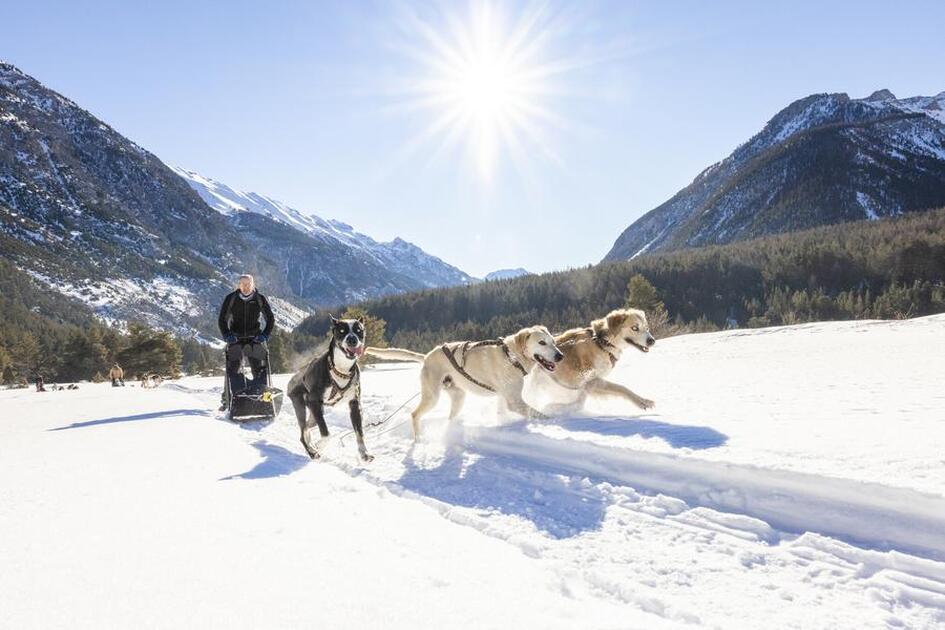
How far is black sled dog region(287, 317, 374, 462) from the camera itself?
6031mm

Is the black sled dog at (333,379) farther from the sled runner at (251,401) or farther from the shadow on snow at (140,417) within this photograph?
the shadow on snow at (140,417)

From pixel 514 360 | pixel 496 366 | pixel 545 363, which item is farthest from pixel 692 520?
pixel 496 366

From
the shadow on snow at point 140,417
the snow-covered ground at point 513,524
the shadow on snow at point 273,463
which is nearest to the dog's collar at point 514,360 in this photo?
the snow-covered ground at point 513,524

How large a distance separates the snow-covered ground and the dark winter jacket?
90.7 inches

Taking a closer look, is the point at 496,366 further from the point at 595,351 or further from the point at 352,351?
the point at 352,351

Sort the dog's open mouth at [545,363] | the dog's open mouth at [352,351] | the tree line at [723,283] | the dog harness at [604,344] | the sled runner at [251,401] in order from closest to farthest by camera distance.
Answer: the dog's open mouth at [352,351] < the dog's open mouth at [545,363] < the dog harness at [604,344] < the sled runner at [251,401] < the tree line at [723,283]

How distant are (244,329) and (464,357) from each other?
402 centimetres

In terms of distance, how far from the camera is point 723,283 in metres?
103

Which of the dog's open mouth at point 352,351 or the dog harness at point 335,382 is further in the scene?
the dog harness at point 335,382

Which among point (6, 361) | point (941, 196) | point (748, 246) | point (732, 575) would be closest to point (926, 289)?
point (748, 246)

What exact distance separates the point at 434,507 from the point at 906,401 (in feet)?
17.1

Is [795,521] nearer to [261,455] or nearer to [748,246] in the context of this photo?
[261,455]

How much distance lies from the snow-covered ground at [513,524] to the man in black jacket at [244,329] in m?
2.13

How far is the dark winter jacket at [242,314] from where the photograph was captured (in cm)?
830
